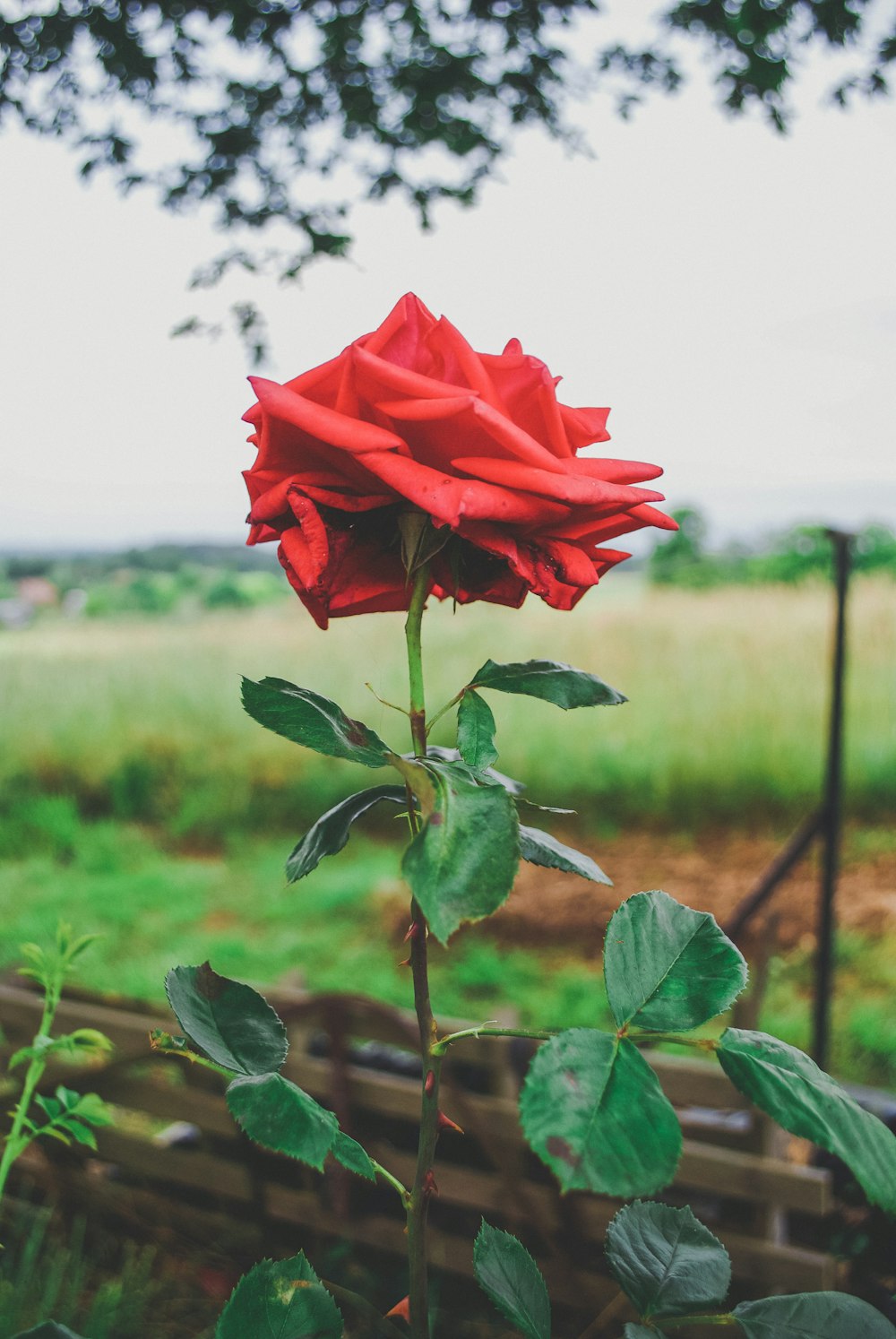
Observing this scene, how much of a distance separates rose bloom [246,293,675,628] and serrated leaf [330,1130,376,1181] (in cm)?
19

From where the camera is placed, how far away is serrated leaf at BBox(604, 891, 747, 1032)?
30 cm

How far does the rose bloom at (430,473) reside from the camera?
309 mm

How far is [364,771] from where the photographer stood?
340 cm

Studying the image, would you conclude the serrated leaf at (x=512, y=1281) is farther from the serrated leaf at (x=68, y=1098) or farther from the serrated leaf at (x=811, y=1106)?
the serrated leaf at (x=68, y=1098)

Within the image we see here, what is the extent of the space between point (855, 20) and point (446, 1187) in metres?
2.32

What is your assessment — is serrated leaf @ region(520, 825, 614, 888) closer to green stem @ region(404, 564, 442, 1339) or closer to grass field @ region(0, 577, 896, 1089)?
green stem @ region(404, 564, 442, 1339)

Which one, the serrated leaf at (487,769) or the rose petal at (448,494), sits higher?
the rose petal at (448,494)

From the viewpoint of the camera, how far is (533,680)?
364 millimetres

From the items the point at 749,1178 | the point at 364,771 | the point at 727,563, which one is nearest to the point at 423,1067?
the point at 749,1178

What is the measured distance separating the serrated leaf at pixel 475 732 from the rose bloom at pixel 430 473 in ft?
0.15

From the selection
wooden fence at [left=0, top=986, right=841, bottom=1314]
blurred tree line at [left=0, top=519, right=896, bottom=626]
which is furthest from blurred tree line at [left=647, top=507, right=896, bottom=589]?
wooden fence at [left=0, top=986, right=841, bottom=1314]

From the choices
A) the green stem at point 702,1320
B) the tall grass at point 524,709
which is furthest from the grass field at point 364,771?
the green stem at point 702,1320

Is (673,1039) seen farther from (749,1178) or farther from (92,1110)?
(749,1178)

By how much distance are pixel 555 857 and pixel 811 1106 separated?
0.12 meters
